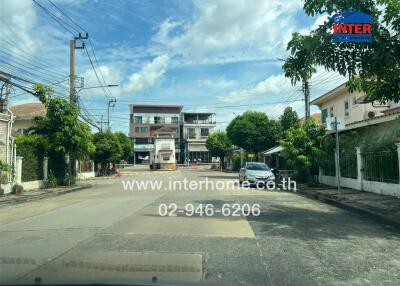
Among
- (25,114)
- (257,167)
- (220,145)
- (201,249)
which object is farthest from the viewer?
(220,145)

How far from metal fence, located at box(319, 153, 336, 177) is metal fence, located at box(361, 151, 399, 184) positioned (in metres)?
4.57

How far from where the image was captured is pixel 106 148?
4925 centimetres

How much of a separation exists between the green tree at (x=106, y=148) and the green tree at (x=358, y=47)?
128ft

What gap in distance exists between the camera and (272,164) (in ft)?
158

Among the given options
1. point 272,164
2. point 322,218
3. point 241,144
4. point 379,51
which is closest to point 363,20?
point 379,51

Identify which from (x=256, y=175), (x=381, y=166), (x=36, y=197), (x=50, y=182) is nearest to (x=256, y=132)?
(x=256, y=175)

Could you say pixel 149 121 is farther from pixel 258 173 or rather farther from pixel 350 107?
pixel 258 173

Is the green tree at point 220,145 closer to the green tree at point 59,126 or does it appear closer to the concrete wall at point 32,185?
the green tree at point 59,126

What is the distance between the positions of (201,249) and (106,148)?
41855mm

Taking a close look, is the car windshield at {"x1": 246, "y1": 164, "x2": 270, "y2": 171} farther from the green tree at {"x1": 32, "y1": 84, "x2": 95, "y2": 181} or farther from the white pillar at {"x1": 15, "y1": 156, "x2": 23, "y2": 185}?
the white pillar at {"x1": 15, "y1": 156, "x2": 23, "y2": 185}

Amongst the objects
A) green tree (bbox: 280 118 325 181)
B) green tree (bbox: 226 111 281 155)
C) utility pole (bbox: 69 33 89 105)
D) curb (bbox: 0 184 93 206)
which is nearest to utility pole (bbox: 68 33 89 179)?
utility pole (bbox: 69 33 89 105)

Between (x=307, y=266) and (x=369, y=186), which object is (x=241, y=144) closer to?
(x=369, y=186)

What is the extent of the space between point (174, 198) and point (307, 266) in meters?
12.2

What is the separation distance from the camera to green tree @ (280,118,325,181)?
2487 cm
